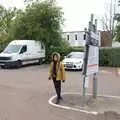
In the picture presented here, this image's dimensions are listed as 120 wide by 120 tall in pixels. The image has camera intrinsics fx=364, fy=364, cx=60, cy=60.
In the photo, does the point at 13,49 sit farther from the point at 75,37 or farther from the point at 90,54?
the point at 75,37

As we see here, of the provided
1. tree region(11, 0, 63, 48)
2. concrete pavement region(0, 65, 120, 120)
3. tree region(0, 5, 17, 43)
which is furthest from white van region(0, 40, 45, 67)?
tree region(0, 5, 17, 43)

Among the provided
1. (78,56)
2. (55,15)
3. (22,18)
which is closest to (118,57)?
(78,56)

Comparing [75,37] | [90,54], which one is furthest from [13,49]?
[75,37]

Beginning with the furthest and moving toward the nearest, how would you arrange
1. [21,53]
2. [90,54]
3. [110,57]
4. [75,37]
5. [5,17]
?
1. [75,37]
2. [5,17]
3. [110,57]
4. [21,53]
5. [90,54]

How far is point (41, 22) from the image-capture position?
116ft

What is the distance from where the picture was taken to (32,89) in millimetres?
15805

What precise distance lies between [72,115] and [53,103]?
197 cm

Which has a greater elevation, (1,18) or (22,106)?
(1,18)

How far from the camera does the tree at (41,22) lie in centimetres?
3478

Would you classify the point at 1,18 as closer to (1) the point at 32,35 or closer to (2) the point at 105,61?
(1) the point at 32,35

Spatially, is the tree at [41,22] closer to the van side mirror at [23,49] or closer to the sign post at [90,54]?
the van side mirror at [23,49]

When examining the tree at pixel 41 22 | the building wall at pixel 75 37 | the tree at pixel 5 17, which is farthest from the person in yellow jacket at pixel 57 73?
the building wall at pixel 75 37

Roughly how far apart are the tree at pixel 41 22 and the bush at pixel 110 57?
5.60 m

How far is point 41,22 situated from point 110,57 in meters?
7.77
